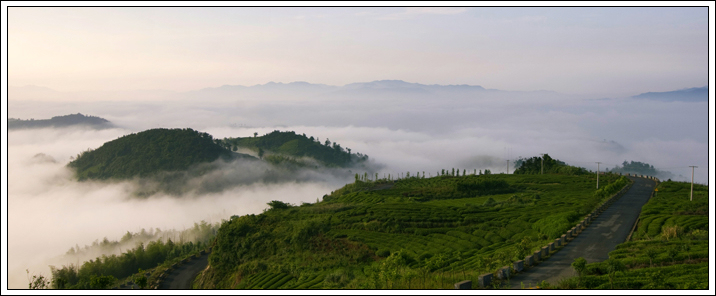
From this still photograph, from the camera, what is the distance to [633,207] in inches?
1895

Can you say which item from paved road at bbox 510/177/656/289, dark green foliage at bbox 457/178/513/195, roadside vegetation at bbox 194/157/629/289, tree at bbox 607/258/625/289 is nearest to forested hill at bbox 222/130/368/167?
dark green foliage at bbox 457/178/513/195

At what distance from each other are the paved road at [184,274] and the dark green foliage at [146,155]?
3517 inches

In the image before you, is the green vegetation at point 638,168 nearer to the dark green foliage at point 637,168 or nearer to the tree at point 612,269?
the dark green foliage at point 637,168

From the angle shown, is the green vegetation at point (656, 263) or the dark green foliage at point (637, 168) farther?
the dark green foliage at point (637, 168)

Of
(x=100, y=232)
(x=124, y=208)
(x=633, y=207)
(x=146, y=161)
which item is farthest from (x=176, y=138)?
(x=633, y=207)

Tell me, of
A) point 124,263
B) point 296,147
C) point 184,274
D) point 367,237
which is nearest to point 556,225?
point 367,237

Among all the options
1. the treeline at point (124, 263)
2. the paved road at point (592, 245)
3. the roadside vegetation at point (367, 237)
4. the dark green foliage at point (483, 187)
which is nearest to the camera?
the paved road at point (592, 245)

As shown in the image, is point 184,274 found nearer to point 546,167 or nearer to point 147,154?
point 546,167

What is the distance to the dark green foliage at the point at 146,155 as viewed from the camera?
455ft

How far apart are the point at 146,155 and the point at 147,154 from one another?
481mm

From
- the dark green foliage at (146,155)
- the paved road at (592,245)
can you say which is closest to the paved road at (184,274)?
the paved road at (592,245)

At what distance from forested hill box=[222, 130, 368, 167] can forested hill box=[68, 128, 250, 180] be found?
27025mm

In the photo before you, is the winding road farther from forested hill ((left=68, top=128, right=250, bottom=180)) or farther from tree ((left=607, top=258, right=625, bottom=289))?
forested hill ((left=68, top=128, right=250, bottom=180))

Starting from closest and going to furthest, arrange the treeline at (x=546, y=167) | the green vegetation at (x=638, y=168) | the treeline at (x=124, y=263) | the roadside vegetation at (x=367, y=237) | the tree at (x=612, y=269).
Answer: the tree at (x=612, y=269) < the roadside vegetation at (x=367, y=237) < the treeline at (x=124, y=263) < the treeline at (x=546, y=167) < the green vegetation at (x=638, y=168)
